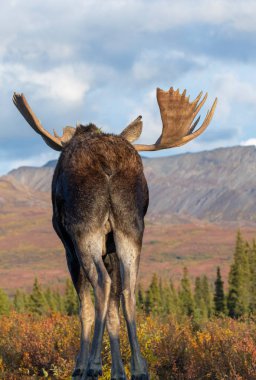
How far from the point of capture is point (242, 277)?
2518 inches

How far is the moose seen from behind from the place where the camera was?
5.42 meters

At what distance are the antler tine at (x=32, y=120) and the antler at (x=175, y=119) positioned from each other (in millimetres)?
901

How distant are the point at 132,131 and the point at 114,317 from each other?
6.39ft

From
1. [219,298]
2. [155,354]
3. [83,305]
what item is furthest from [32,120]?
[219,298]

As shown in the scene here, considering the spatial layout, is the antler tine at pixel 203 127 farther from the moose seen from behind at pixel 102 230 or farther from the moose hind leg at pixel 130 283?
the moose hind leg at pixel 130 283

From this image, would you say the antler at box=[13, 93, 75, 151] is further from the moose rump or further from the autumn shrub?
the autumn shrub

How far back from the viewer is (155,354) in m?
9.95

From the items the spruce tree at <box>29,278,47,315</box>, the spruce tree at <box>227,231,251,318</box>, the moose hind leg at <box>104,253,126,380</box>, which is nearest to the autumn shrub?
the moose hind leg at <box>104,253,126,380</box>

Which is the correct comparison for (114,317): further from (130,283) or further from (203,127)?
(203,127)

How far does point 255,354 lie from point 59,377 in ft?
8.91

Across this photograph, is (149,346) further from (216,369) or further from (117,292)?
(117,292)

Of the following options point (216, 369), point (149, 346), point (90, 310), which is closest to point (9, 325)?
point (149, 346)

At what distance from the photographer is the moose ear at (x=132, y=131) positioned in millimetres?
6508

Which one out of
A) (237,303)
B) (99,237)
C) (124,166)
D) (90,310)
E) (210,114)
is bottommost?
(237,303)
